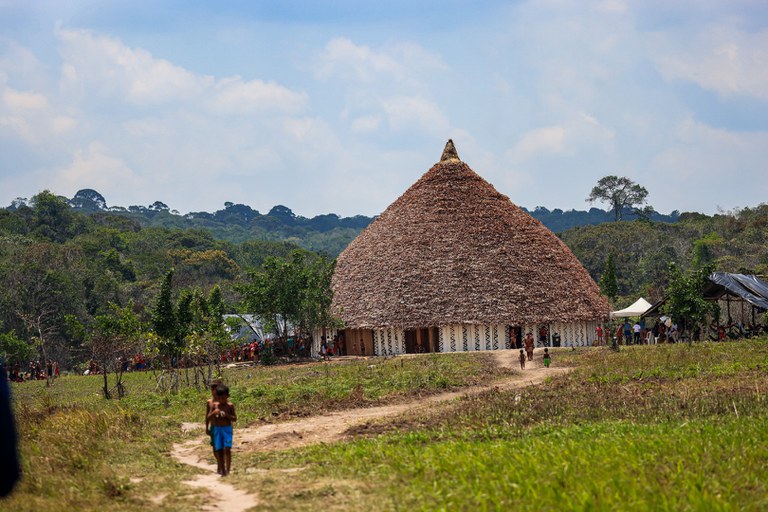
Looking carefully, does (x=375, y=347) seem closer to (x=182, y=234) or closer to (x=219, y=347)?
(x=219, y=347)

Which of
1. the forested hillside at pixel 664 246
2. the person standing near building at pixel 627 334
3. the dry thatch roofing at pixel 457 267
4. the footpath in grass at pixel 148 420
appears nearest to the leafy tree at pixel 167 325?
the footpath in grass at pixel 148 420

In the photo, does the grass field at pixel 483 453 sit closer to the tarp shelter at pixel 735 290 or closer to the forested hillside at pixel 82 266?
the tarp shelter at pixel 735 290

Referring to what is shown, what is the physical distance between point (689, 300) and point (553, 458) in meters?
22.2

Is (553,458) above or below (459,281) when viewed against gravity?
below

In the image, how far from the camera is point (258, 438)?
569 inches

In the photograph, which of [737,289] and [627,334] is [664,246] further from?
[737,289]

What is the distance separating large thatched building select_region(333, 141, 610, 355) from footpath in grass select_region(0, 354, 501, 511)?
6844 millimetres

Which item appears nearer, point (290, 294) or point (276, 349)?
point (290, 294)

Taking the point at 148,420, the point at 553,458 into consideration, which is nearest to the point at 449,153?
the point at 148,420

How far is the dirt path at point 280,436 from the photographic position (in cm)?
987

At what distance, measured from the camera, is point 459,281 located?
37.4m

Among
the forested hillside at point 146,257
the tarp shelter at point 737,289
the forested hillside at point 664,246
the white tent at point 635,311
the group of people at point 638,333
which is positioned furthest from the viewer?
the forested hillside at point 664,246

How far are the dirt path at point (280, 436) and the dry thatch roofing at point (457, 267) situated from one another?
1616 centimetres

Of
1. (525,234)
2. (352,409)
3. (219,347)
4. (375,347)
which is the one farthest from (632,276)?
(352,409)
